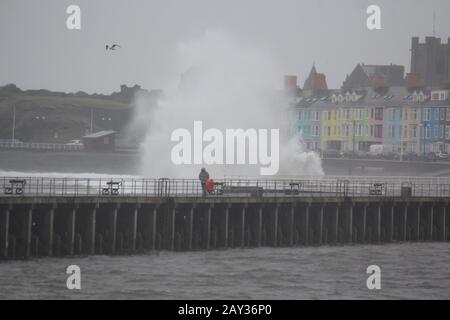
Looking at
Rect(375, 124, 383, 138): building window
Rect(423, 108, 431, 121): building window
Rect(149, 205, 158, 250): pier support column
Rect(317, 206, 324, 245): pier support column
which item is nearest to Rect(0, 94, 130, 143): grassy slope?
Rect(375, 124, 383, 138): building window

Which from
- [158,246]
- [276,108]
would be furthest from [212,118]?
[158,246]

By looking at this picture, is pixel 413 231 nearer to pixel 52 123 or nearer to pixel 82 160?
pixel 82 160

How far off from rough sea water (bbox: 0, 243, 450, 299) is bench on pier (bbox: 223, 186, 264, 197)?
10.0 ft

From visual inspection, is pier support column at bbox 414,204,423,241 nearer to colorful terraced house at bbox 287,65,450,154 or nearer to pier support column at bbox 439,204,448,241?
pier support column at bbox 439,204,448,241

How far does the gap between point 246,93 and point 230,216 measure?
49285mm

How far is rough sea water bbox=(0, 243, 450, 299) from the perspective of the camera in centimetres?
4972

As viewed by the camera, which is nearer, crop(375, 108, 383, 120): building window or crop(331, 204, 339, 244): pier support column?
crop(331, 204, 339, 244): pier support column

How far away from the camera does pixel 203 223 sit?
6038cm

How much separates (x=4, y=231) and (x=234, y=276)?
859 centimetres

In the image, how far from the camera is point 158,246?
58.8 m

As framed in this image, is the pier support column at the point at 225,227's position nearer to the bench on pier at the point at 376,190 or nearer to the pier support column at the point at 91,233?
the pier support column at the point at 91,233

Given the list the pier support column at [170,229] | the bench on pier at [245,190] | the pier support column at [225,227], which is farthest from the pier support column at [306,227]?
the pier support column at [170,229]

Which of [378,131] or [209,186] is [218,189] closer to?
[209,186]

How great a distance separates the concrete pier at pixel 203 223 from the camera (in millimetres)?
55219
